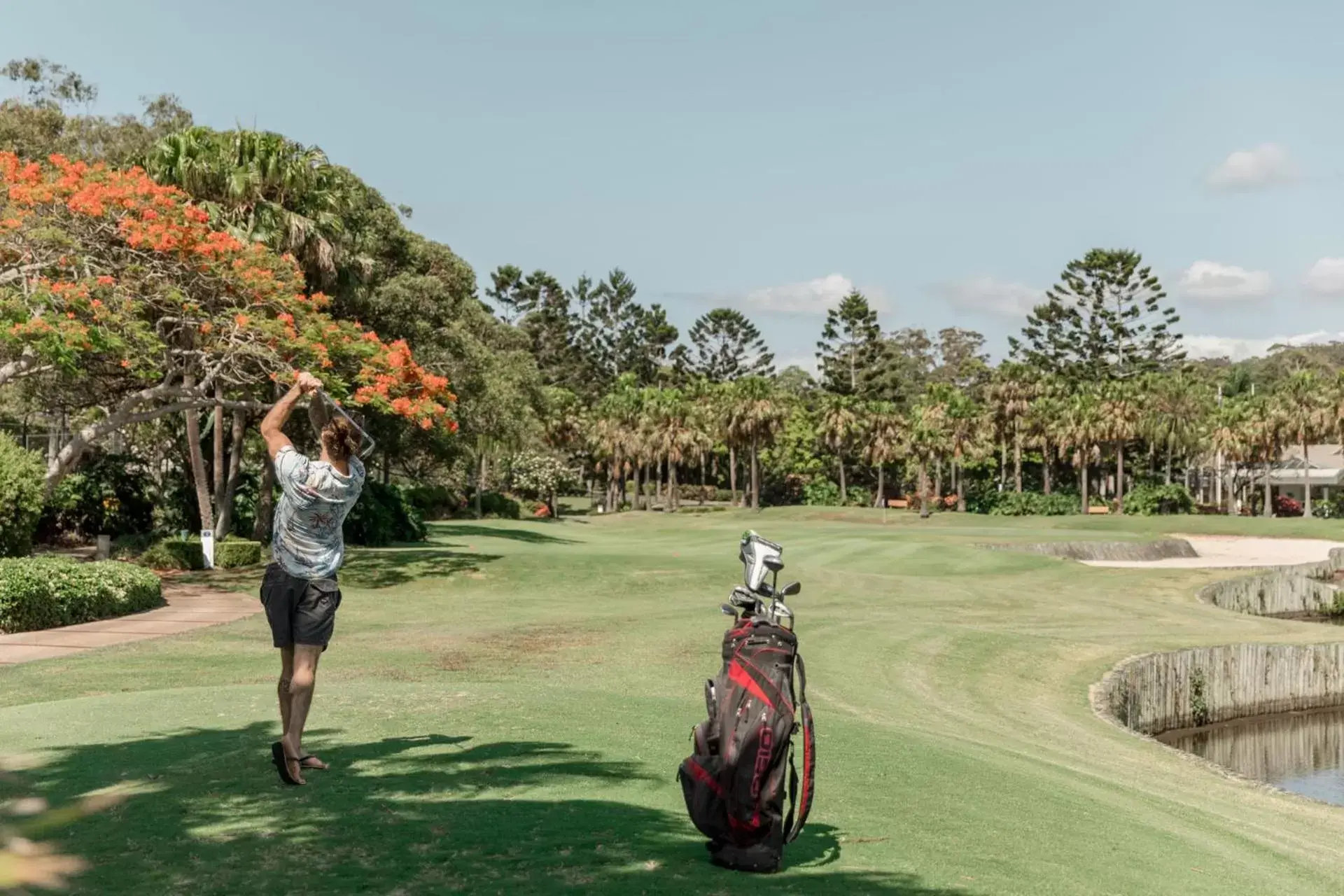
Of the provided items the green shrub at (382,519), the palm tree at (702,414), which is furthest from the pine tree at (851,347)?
the green shrub at (382,519)

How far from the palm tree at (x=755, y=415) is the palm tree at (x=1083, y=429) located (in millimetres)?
18759

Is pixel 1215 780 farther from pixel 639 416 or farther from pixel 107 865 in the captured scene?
pixel 639 416

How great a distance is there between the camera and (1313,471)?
86.4 m

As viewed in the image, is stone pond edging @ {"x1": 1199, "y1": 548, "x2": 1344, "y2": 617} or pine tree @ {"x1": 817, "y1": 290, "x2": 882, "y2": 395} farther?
pine tree @ {"x1": 817, "y1": 290, "x2": 882, "y2": 395}

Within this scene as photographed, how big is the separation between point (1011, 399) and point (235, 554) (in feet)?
210

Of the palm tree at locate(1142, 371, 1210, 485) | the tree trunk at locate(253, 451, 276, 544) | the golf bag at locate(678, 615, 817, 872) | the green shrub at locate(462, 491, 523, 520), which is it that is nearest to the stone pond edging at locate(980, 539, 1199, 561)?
the tree trunk at locate(253, 451, 276, 544)

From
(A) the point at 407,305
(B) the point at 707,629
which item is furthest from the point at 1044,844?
(A) the point at 407,305

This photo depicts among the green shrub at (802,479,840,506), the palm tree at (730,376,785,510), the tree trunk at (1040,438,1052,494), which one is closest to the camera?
the palm tree at (730,376,785,510)

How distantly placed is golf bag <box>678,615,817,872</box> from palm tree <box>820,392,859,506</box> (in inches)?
3082

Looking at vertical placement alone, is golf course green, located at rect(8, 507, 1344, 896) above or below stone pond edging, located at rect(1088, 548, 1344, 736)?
above


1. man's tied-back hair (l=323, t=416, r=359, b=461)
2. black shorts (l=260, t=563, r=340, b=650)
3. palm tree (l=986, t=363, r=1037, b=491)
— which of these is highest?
palm tree (l=986, t=363, r=1037, b=491)

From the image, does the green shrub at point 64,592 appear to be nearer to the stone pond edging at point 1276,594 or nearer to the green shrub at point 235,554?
the green shrub at point 235,554

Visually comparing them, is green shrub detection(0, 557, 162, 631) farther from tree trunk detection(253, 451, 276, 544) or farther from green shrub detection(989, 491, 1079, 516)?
green shrub detection(989, 491, 1079, 516)

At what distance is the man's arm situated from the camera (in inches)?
257
